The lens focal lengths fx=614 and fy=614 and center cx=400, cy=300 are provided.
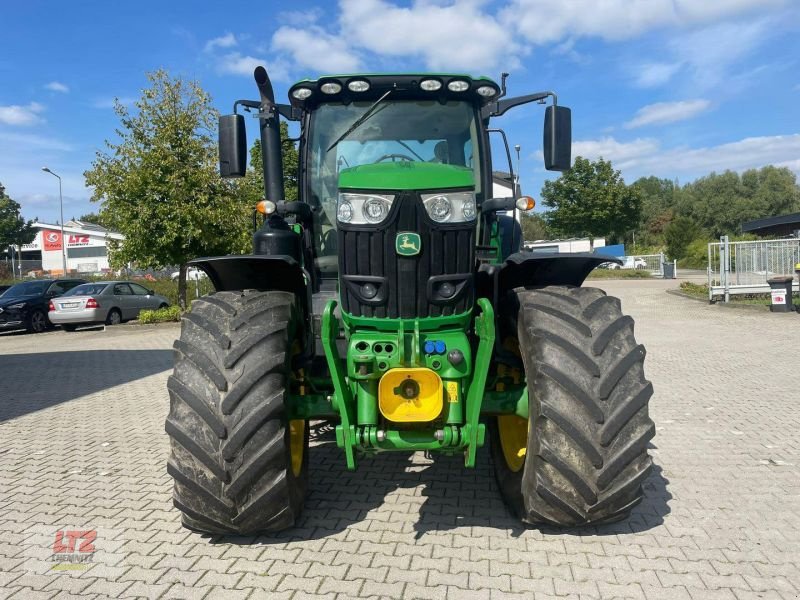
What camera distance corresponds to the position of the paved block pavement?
2.99 metres

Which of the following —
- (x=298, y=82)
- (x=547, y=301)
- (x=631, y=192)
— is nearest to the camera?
(x=547, y=301)

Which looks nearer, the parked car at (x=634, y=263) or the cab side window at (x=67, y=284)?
the cab side window at (x=67, y=284)

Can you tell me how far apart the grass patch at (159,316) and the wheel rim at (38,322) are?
290 cm

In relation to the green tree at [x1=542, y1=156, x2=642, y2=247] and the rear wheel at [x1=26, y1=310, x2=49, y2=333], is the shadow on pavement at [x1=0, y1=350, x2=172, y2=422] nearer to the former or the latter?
the rear wheel at [x1=26, y1=310, x2=49, y2=333]

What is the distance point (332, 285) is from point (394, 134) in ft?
3.62

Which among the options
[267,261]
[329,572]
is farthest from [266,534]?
[267,261]

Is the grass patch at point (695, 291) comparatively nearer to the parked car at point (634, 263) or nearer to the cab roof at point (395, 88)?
the cab roof at point (395, 88)

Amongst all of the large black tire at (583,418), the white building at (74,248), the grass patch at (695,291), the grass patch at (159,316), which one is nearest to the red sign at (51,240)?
the white building at (74,248)

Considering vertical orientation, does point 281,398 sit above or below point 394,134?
below

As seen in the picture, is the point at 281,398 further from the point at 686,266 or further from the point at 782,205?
the point at 782,205

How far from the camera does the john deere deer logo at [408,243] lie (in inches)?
125

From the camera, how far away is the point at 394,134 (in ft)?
13.5

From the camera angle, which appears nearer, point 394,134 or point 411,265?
point 411,265

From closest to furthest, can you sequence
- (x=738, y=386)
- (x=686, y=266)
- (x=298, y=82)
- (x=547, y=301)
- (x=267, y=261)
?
(x=547, y=301)
(x=267, y=261)
(x=298, y=82)
(x=738, y=386)
(x=686, y=266)
